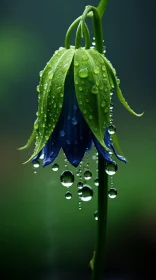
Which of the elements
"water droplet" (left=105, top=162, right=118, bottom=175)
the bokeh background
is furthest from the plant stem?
the bokeh background

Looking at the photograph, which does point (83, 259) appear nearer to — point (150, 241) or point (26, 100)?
point (150, 241)

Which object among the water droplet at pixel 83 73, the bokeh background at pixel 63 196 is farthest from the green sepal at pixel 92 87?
→ the bokeh background at pixel 63 196

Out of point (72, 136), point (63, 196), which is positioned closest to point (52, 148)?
point (72, 136)

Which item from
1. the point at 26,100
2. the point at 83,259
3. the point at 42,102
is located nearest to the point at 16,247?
the point at 83,259

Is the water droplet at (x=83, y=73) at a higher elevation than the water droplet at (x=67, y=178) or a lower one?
higher

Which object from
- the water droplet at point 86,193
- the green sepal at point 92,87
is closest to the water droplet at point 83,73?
the green sepal at point 92,87

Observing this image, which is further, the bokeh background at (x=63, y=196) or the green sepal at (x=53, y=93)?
the bokeh background at (x=63, y=196)

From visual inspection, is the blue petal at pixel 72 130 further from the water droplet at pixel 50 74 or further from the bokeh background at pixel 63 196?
the bokeh background at pixel 63 196

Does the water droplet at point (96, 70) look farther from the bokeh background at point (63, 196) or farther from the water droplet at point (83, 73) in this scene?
the bokeh background at point (63, 196)
